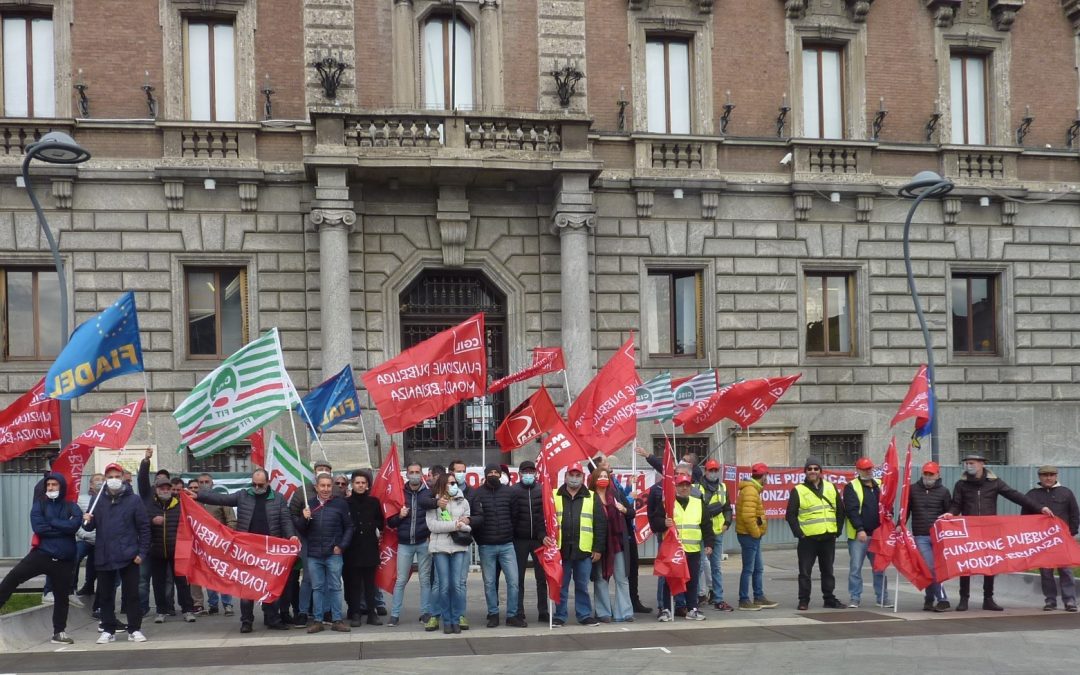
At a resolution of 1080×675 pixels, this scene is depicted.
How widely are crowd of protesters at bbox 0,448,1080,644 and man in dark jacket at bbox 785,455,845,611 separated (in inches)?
0.7

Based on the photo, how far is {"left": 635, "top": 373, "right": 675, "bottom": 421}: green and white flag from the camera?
19.8m

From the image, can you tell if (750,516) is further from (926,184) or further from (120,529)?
(926,184)

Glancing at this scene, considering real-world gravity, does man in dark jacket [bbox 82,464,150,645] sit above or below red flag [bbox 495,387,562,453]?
below

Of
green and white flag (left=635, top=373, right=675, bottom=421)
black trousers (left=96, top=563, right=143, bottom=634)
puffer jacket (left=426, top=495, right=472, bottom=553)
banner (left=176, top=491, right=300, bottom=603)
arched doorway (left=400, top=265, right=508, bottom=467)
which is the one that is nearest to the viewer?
black trousers (left=96, top=563, right=143, bottom=634)

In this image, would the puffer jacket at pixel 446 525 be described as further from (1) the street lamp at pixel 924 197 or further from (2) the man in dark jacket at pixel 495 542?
(1) the street lamp at pixel 924 197

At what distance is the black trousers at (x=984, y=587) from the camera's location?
1513 centimetres

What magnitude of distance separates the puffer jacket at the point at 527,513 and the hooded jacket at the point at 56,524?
16.1ft

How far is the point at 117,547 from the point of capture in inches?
528

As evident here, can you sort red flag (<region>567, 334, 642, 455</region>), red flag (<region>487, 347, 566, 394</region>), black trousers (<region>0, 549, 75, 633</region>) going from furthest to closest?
red flag (<region>487, 347, 566, 394</region>) < red flag (<region>567, 334, 642, 455</region>) < black trousers (<region>0, 549, 75, 633</region>)

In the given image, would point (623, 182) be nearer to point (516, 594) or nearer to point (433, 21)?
point (433, 21)

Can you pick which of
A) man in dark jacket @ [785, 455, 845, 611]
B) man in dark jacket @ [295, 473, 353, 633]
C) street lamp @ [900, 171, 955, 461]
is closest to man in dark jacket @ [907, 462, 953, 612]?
man in dark jacket @ [785, 455, 845, 611]

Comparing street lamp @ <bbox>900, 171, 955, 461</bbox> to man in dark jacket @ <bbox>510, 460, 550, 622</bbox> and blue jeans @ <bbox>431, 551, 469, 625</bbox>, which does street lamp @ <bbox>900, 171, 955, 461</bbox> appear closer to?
man in dark jacket @ <bbox>510, 460, 550, 622</bbox>

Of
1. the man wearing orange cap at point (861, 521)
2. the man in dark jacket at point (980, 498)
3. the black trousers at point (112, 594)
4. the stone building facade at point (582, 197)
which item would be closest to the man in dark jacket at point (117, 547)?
the black trousers at point (112, 594)

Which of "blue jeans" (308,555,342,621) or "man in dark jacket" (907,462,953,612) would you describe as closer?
"blue jeans" (308,555,342,621)
